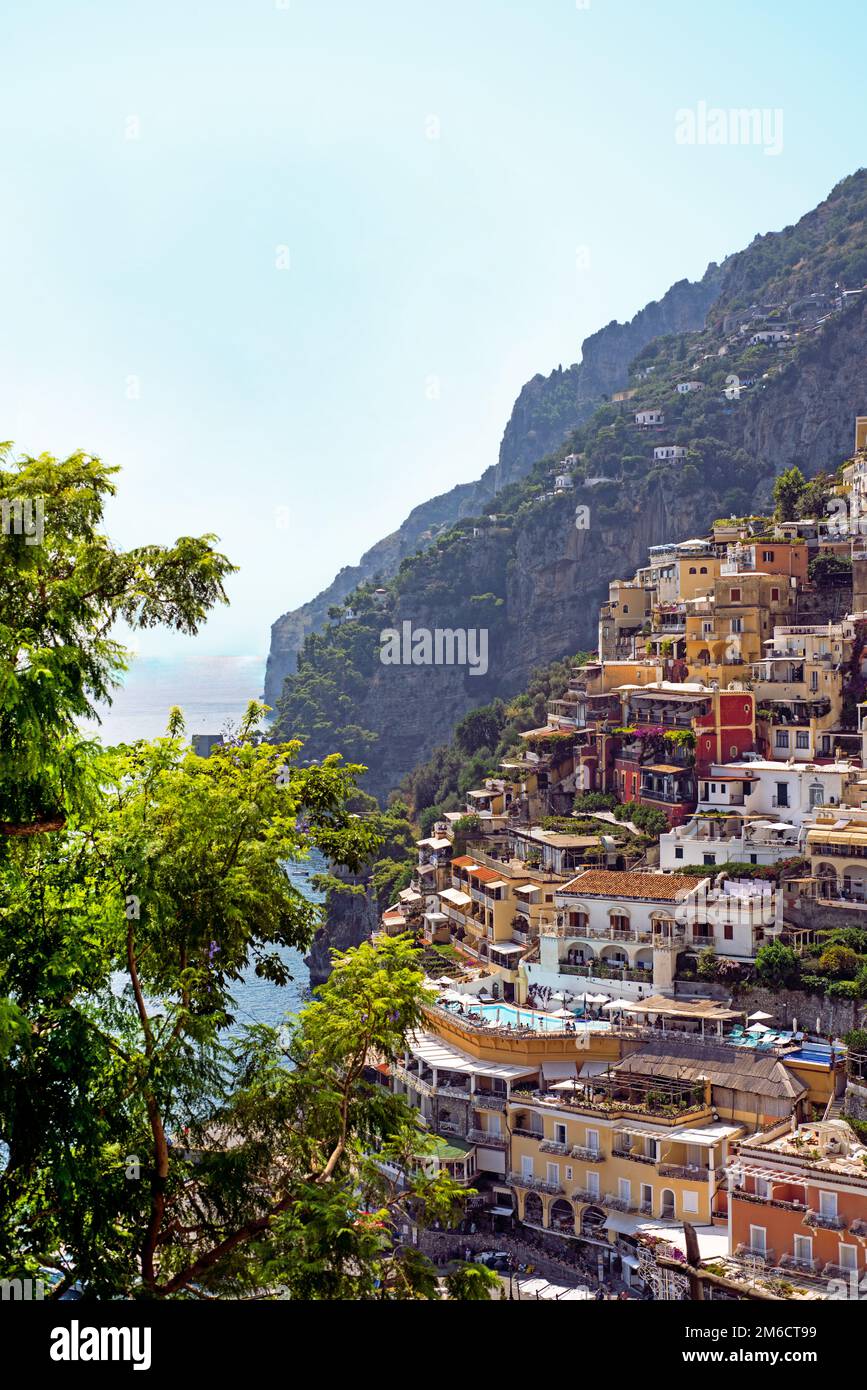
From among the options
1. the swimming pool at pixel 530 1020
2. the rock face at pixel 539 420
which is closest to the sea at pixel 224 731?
the swimming pool at pixel 530 1020

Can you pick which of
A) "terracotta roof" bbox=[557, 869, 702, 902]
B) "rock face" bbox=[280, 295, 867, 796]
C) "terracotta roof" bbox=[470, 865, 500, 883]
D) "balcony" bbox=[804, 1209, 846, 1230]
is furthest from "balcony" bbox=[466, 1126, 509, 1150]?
"rock face" bbox=[280, 295, 867, 796]

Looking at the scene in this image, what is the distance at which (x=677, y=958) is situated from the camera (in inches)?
1160

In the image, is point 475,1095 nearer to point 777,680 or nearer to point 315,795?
point 777,680

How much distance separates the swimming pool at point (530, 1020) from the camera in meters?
28.1

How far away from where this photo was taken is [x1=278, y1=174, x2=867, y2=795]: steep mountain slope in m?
85.4

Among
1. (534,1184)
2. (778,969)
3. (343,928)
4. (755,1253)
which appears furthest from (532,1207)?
(343,928)

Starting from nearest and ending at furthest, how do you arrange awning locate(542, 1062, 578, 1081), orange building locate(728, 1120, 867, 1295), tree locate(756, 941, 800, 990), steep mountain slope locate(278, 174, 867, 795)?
orange building locate(728, 1120, 867, 1295) < awning locate(542, 1062, 578, 1081) < tree locate(756, 941, 800, 990) < steep mountain slope locate(278, 174, 867, 795)

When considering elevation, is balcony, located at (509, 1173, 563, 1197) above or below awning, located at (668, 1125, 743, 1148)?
below

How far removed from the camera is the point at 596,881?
105 ft

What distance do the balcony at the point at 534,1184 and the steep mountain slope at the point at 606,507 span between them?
2467 inches

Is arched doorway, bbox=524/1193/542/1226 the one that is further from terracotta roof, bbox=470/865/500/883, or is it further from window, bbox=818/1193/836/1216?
terracotta roof, bbox=470/865/500/883

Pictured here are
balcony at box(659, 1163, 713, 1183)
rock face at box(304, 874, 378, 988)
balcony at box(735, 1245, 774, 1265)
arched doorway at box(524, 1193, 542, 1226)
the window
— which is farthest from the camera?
rock face at box(304, 874, 378, 988)

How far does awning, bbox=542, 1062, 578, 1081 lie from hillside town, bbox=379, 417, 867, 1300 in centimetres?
8

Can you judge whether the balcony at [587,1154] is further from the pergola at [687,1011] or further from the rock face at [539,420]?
the rock face at [539,420]
